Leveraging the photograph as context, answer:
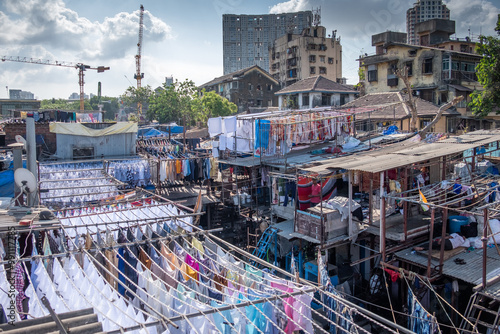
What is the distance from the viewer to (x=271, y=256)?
1655cm

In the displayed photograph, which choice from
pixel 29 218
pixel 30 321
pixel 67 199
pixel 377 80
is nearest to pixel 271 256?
pixel 67 199

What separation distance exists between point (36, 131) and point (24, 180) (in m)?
14.6

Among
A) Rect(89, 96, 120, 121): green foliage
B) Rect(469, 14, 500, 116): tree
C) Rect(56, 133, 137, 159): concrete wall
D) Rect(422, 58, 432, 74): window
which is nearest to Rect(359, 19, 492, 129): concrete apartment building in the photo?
Rect(422, 58, 432, 74): window

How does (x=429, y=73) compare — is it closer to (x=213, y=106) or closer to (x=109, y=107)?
(x=213, y=106)

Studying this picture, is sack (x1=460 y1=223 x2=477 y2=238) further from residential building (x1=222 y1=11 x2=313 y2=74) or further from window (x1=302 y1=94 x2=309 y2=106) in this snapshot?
residential building (x1=222 y1=11 x2=313 y2=74)

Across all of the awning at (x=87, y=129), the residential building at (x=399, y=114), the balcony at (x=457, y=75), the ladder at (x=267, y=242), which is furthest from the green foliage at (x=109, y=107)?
the ladder at (x=267, y=242)

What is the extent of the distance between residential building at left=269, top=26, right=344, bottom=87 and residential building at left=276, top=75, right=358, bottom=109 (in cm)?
1688

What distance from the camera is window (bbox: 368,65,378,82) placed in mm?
38656

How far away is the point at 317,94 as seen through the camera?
3791cm

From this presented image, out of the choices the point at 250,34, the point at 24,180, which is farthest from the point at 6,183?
the point at 250,34

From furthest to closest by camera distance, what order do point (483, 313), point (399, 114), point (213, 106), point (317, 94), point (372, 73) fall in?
point (213, 106)
point (372, 73)
point (317, 94)
point (399, 114)
point (483, 313)

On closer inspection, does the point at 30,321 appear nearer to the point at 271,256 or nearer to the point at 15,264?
the point at 15,264

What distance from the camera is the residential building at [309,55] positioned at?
182 feet

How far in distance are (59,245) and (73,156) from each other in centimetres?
1402
